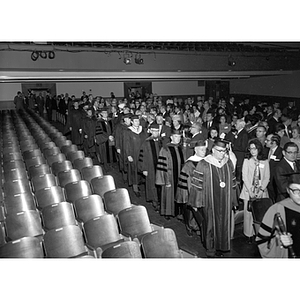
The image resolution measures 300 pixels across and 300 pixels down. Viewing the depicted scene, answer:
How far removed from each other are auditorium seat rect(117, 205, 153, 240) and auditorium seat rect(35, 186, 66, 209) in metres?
0.96

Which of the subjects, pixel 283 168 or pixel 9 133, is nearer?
pixel 283 168

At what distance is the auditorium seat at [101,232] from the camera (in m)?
3.42

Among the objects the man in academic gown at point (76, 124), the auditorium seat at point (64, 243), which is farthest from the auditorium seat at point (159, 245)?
the man in academic gown at point (76, 124)

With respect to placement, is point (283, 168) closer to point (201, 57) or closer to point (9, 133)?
point (9, 133)

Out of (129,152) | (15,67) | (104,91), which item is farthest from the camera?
(104,91)

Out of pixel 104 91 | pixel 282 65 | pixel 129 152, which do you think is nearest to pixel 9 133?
pixel 129 152

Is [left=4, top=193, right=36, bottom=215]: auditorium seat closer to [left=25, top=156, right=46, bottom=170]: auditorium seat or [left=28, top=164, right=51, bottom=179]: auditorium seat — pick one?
[left=28, top=164, right=51, bottom=179]: auditorium seat

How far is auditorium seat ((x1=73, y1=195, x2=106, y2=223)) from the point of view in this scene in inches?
153

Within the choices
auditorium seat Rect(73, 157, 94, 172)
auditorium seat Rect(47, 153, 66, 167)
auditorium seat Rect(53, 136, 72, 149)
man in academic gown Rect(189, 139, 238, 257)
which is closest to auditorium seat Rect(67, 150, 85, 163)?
auditorium seat Rect(47, 153, 66, 167)

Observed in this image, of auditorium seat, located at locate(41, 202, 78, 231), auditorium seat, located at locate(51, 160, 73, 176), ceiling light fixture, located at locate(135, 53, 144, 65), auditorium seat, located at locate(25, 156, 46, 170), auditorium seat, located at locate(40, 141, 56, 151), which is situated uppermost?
ceiling light fixture, located at locate(135, 53, 144, 65)

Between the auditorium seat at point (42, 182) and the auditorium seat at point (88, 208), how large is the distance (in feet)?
3.03

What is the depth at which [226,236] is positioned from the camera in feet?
12.9

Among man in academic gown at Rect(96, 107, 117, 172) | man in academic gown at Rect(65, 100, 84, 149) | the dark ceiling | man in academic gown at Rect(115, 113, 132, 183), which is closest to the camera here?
man in academic gown at Rect(115, 113, 132, 183)
